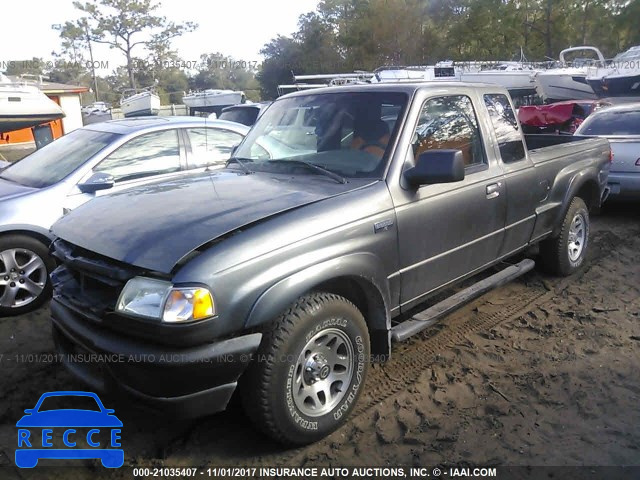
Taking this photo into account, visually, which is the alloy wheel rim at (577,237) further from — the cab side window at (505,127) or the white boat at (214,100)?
the white boat at (214,100)

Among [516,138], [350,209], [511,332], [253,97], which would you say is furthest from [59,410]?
[253,97]

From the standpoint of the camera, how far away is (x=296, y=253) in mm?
2801

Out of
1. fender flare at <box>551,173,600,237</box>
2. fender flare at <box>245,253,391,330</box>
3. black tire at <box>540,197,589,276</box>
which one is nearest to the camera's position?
fender flare at <box>245,253,391,330</box>

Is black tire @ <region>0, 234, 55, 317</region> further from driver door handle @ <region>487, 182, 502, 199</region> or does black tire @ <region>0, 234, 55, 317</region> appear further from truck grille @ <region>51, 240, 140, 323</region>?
driver door handle @ <region>487, 182, 502, 199</region>

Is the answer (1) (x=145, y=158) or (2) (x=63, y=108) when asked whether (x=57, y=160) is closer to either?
(1) (x=145, y=158)

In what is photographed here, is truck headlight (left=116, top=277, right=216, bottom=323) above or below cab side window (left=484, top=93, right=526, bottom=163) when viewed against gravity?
below

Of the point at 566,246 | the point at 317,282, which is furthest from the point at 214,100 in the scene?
the point at 317,282

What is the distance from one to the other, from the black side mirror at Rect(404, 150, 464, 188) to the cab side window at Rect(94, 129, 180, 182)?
10.3 feet

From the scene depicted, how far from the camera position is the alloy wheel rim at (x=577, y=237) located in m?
5.51

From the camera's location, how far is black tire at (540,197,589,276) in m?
5.30

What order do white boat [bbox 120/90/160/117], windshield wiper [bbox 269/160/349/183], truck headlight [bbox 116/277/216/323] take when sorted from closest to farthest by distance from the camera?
truck headlight [bbox 116/277/216/323], windshield wiper [bbox 269/160/349/183], white boat [bbox 120/90/160/117]

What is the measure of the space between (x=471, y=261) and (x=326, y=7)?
158 ft

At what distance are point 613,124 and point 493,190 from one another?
17.5ft

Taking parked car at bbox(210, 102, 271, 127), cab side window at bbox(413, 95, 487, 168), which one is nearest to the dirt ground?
cab side window at bbox(413, 95, 487, 168)
